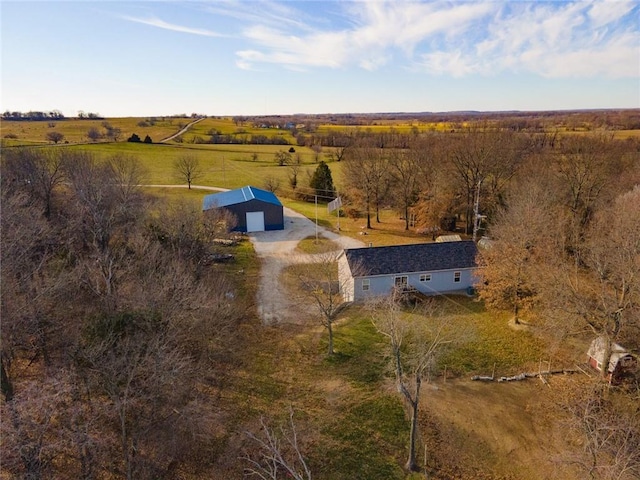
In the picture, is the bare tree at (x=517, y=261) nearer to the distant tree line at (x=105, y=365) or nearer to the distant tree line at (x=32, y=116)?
the distant tree line at (x=105, y=365)

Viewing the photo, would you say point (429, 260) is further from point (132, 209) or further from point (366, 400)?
point (132, 209)

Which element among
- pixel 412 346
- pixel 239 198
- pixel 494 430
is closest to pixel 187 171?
pixel 239 198

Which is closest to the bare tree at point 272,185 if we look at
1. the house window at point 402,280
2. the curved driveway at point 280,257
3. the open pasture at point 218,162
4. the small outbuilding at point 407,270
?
the open pasture at point 218,162

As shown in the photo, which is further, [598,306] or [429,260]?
[429,260]

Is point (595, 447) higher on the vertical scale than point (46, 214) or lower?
lower

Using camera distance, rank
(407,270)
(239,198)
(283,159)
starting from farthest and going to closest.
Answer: (283,159), (239,198), (407,270)

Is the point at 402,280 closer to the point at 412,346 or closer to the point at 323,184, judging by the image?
the point at 412,346

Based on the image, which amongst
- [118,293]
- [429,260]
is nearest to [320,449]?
[118,293]

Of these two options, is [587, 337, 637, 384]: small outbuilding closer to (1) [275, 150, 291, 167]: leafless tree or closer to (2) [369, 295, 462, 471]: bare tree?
(2) [369, 295, 462, 471]: bare tree
